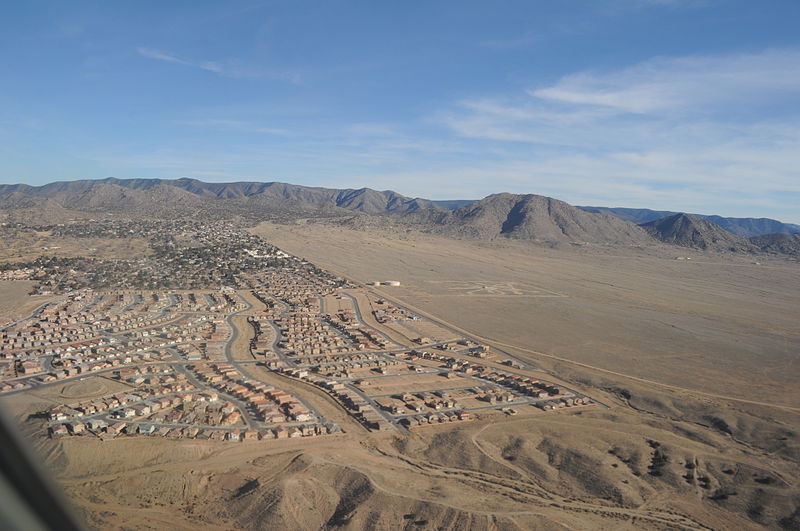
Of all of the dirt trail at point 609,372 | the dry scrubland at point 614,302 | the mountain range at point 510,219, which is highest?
the mountain range at point 510,219

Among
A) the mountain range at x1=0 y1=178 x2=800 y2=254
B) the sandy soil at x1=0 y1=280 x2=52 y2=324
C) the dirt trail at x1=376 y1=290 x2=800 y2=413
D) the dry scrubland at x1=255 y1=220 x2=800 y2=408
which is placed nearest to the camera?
the dirt trail at x1=376 y1=290 x2=800 y2=413

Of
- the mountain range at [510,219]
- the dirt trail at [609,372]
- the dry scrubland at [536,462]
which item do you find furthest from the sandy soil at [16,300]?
the mountain range at [510,219]

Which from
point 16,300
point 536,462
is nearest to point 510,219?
point 16,300

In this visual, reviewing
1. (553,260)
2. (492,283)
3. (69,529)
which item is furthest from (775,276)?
(69,529)

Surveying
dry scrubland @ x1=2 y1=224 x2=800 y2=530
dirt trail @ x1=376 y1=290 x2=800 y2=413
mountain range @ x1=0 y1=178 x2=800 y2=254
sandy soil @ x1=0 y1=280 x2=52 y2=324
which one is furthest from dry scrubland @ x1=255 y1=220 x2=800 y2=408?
sandy soil @ x1=0 y1=280 x2=52 y2=324

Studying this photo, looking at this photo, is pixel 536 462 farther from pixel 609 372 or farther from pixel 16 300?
pixel 16 300

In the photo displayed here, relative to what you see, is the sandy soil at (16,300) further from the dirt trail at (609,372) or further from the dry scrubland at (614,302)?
the dirt trail at (609,372)

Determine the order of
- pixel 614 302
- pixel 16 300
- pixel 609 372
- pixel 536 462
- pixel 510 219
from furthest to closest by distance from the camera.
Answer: pixel 510 219 < pixel 614 302 < pixel 16 300 < pixel 609 372 < pixel 536 462

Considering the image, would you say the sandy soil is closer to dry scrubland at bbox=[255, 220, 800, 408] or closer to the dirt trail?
dry scrubland at bbox=[255, 220, 800, 408]

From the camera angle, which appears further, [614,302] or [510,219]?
[510,219]

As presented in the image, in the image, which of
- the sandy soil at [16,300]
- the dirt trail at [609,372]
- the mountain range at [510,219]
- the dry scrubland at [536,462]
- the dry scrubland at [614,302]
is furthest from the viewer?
the mountain range at [510,219]

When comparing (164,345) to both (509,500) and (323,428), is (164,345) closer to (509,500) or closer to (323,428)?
(323,428)
